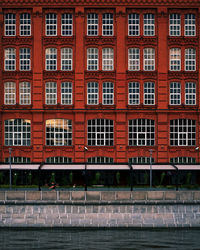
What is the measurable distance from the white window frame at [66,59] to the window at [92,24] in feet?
11.4

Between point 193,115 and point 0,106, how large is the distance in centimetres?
2497

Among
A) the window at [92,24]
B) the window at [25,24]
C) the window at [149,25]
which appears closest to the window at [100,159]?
the window at [92,24]

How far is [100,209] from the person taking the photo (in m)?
33.9

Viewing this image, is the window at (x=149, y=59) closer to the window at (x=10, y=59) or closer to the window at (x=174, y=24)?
the window at (x=174, y=24)

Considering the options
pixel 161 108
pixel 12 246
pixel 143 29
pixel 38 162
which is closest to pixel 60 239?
pixel 12 246

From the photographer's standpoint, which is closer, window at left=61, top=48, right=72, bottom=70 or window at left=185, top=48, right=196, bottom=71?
window at left=61, top=48, right=72, bottom=70

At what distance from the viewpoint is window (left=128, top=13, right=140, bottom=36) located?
180 ft

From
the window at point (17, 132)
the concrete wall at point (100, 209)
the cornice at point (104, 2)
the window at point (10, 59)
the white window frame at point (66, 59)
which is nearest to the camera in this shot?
the concrete wall at point (100, 209)

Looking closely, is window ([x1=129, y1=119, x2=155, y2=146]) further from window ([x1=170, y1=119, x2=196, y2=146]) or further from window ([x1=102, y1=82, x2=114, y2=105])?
window ([x1=102, y1=82, x2=114, y2=105])

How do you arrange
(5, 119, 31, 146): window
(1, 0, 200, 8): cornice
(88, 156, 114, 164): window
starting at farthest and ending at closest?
(5, 119, 31, 146): window, (88, 156, 114, 164): window, (1, 0, 200, 8): cornice

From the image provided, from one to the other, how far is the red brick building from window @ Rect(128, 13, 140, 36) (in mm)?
129

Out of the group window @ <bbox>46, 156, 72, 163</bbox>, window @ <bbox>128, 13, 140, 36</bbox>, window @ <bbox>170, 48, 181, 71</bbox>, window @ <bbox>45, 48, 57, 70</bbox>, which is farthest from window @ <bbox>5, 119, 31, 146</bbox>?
window @ <bbox>170, 48, 181, 71</bbox>

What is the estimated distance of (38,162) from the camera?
54.2 metres

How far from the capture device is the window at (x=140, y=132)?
54.5 metres
